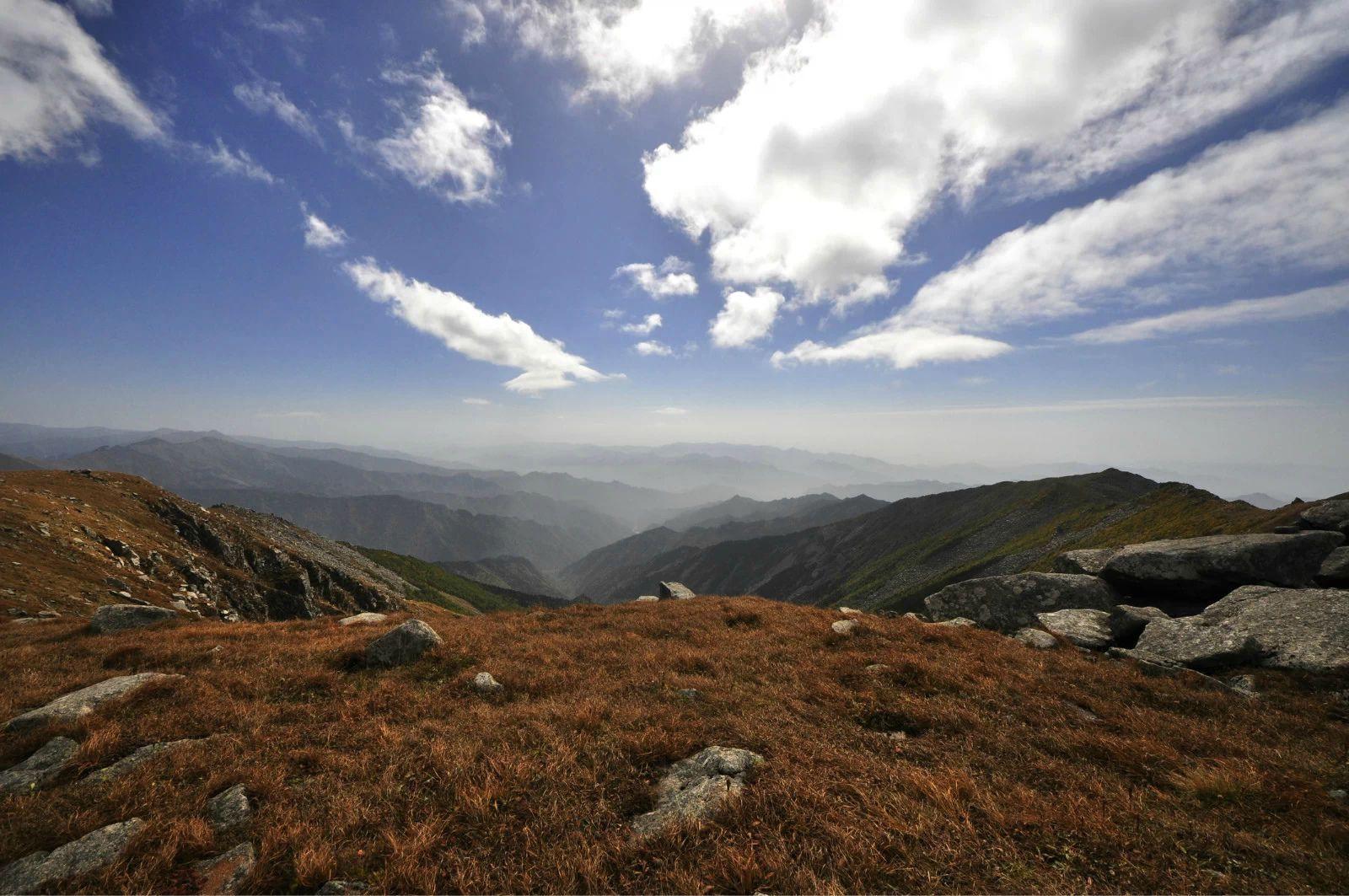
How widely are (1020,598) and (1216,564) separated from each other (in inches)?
275

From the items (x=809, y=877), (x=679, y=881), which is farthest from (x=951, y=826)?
(x=679, y=881)

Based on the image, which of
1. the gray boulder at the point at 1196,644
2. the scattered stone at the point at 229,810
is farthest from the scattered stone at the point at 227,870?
the gray boulder at the point at 1196,644

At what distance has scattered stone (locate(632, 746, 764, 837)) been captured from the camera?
6242 mm

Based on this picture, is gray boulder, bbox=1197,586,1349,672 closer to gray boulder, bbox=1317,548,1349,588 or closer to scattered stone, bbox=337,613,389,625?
gray boulder, bbox=1317,548,1349,588

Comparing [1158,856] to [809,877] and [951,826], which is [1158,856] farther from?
[809,877]

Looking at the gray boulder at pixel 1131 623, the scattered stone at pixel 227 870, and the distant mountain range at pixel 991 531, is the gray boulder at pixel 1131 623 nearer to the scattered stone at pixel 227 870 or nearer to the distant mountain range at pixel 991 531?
the scattered stone at pixel 227 870

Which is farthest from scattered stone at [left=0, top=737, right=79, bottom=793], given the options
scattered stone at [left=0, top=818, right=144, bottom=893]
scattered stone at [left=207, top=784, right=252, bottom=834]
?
scattered stone at [left=207, top=784, right=252, bottom=834]

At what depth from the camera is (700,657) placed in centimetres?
1346

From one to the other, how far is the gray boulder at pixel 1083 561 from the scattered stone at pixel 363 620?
33043 millimetres

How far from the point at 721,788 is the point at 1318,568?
25526 mm

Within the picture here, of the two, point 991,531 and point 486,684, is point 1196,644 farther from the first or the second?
point 991,531

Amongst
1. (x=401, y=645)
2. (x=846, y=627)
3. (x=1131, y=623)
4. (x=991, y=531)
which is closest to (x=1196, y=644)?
(x=1131, y=623)

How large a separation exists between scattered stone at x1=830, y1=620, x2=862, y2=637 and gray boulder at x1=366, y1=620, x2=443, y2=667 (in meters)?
13.3

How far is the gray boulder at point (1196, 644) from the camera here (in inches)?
501
